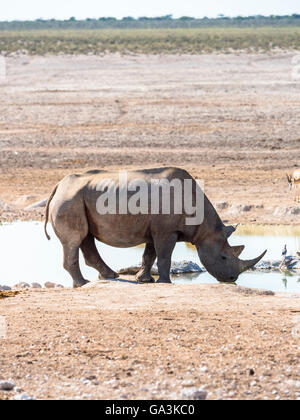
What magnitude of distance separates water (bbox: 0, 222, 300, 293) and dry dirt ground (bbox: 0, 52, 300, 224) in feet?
3.78

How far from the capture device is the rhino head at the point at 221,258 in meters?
11.6

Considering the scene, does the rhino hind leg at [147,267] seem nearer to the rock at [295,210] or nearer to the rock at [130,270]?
the rock at [130,270]

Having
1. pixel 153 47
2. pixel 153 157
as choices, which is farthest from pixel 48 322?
pixel 153 47

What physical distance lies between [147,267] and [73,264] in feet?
2.80

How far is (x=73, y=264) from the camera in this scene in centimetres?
1152

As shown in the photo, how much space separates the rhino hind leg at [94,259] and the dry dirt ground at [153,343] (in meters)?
1.38

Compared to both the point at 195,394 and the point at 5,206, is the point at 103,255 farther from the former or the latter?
the point at 195,394

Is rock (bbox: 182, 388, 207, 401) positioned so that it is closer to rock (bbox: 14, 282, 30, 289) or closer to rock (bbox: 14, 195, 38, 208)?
rock (bbox: 14, 282, 30, 289)

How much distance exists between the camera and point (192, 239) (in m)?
11.6

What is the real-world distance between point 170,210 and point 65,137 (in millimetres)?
14482

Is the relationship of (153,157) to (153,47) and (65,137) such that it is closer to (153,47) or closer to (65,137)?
(65,137)

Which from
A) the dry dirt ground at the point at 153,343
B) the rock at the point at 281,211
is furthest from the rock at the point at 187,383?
the rock at the point at 281,211

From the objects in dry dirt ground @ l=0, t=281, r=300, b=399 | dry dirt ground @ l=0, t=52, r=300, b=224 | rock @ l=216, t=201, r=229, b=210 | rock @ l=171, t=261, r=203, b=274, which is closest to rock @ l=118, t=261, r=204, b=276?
rock @ l=171, t=261, r=203, b=274

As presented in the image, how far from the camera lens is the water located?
39.8 feet
